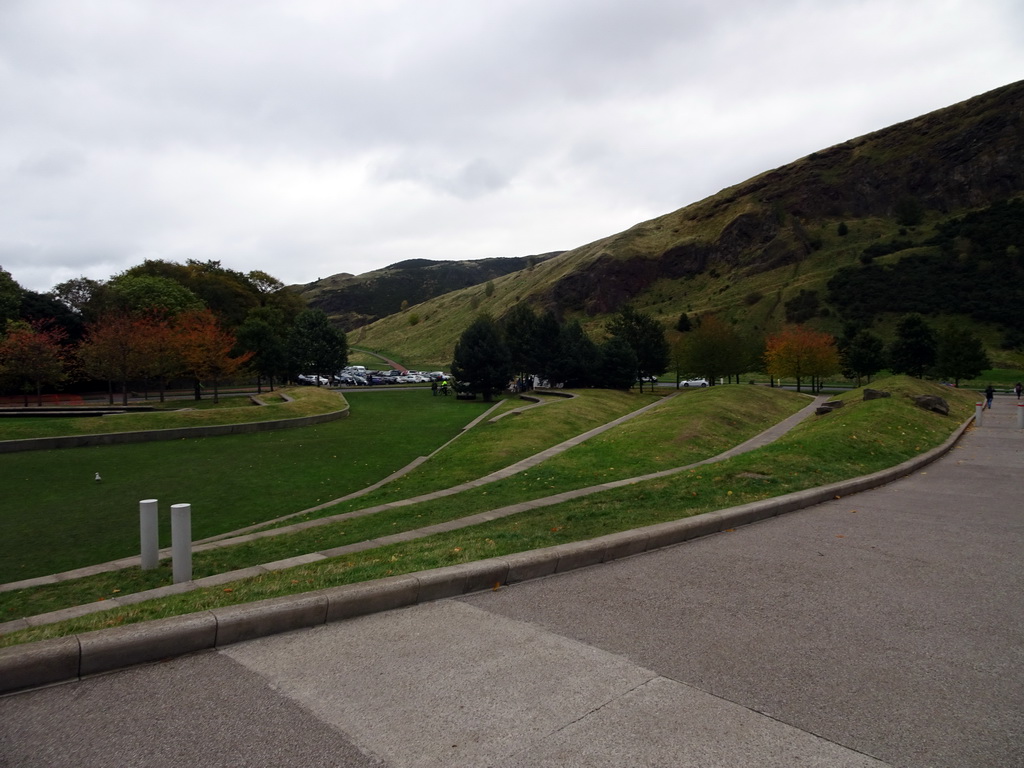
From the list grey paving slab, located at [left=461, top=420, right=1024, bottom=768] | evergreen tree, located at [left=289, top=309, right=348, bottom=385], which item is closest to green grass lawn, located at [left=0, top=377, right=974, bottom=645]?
grey paving slab, located at [left=461, top=420, right=1024, bottom=768]

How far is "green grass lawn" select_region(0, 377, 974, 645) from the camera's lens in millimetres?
6082

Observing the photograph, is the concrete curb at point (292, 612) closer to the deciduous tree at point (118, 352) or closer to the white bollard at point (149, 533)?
the white bollard at point (149, 533)

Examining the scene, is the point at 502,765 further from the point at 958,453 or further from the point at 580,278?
the point at 580,278

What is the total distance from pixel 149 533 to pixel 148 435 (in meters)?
20.6

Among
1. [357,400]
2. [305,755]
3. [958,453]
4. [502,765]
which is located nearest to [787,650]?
[502,765]

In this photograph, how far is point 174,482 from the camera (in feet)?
58.2

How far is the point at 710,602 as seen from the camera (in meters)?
5.47

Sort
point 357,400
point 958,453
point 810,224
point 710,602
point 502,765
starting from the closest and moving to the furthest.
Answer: point 502,765 → point 710,602 → point 958,453 → point 357,400 → point 810,224

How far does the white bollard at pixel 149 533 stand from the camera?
8117 millimetres

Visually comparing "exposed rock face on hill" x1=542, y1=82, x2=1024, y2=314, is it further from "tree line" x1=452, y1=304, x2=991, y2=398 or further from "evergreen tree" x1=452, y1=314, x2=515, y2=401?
"evergreen tree" x1=452, y1=314, x2=515, y2=401

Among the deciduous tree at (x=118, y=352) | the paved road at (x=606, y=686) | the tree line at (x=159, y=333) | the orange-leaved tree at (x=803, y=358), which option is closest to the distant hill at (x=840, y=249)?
the orange-leaved tree at (x=803, y=358)

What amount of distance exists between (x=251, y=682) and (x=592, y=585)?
3.04m

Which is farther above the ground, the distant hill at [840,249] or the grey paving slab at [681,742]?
the distant hill at [840,249]

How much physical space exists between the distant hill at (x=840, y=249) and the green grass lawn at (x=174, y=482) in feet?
266
